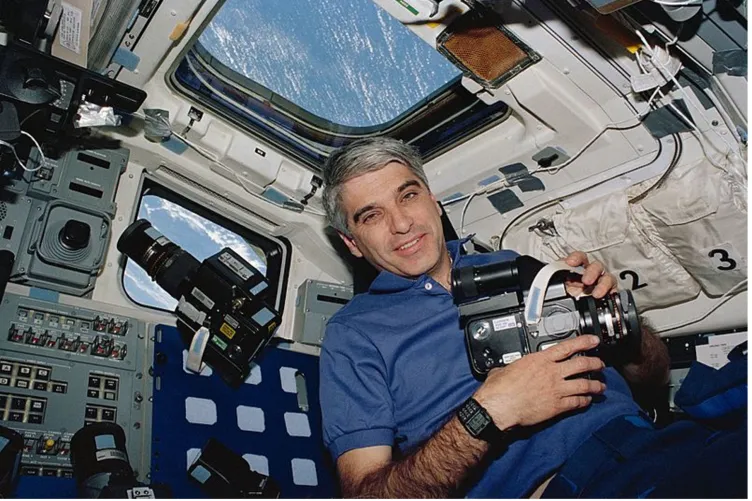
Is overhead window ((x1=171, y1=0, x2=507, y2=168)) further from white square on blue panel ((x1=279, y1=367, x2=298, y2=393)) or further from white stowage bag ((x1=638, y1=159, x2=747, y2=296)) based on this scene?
white square on blue panel ((x1=279, y1=367, x2=298, y2=393))

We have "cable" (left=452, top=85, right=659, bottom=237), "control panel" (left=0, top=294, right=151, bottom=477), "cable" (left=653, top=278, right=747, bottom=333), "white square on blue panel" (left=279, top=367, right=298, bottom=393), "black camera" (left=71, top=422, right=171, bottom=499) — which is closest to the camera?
"black camera" (left=71, top=422, right=171, bottom=499)

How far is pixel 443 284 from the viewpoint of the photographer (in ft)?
9.04

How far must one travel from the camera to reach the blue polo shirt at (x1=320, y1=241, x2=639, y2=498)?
Result: 2182mm

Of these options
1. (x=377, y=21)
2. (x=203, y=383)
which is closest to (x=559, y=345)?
(x=377, y=21)

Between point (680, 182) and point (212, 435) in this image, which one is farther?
point (212, 435)

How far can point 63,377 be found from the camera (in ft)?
8.99

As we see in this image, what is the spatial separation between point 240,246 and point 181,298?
659mm

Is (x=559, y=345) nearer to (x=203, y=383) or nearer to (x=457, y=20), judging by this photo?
(x=457, y=20)

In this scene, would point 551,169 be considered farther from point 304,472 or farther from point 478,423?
point 304,472

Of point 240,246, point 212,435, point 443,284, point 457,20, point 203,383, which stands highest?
point 457,20

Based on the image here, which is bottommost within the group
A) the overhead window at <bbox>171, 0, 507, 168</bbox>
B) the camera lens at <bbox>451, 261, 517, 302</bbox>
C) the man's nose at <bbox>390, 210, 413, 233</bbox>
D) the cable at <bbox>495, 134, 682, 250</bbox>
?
the camera lens at <bbox>451, 261, 517, 302</bbox>

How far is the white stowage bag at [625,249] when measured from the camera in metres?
2.96

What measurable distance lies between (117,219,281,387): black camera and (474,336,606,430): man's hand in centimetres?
135

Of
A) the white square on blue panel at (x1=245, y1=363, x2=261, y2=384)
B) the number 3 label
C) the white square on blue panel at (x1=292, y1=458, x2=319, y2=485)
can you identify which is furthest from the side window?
the number 3 label
